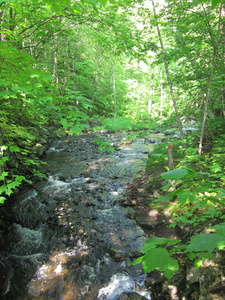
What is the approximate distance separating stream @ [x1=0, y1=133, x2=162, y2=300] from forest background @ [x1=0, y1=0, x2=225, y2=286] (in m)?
1.04

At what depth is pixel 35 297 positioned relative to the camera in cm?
314

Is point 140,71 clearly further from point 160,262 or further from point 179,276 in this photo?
point 160,262

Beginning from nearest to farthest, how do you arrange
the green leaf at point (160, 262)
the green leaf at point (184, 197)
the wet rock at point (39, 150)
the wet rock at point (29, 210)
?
1. the green leaf at point (160, 262)
2. the green leaf at point (184, 197)
3. the wet rock at point (29, 210)
4. the wet rock at point (39, 150)

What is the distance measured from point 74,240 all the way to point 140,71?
5443 millimetres

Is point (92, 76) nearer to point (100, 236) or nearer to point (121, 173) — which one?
point (121, 173)

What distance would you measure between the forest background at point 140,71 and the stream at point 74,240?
1.04 metres

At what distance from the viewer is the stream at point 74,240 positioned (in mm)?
3271

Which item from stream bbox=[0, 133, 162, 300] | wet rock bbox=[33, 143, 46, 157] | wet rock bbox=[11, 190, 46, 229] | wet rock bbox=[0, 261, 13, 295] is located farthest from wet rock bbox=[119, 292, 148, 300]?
wet rock bbox=[33, 143, 46, 157]

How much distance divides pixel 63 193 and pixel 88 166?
2.68m

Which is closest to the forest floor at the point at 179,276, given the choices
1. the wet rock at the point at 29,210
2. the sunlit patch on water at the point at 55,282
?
the sunlit patch on water at the point at 55,282

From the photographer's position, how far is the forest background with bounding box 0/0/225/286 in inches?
77.4

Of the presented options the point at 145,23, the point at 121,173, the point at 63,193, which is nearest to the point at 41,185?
the point at 63,193

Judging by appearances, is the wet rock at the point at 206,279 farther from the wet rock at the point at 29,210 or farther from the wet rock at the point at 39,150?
the wet rock at the point at 39,150

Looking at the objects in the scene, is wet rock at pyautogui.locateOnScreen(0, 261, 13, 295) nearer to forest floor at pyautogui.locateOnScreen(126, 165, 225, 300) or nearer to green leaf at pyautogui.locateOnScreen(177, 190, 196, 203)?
forest floor at pyautogui.locateOnScreen(126, 165, 225, 300)
